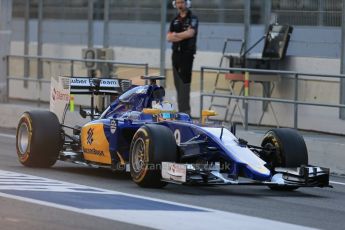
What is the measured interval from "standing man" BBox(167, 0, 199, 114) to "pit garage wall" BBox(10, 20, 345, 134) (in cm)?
58

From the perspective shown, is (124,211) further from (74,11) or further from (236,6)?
(74,11)

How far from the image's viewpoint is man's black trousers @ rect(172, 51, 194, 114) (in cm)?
1858

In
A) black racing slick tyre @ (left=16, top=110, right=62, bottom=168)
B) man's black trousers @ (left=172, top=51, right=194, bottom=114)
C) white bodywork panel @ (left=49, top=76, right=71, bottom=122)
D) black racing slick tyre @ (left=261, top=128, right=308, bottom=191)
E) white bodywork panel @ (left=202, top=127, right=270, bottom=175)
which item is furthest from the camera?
man's black trousers @ (left=172, top=51, right=194, bottom=114)

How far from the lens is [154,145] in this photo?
474 inches

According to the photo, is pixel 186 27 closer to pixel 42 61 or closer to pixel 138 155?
pixel 42 61

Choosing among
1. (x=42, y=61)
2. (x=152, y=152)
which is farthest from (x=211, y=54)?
(x=152, y=152)

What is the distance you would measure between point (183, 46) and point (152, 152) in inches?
264

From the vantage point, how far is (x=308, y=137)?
16.3 metres

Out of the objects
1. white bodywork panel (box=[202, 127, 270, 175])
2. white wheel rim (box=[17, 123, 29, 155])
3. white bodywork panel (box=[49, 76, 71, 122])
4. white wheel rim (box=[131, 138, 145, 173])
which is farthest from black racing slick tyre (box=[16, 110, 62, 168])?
white bodywork panel (box=[202, 127, 270, 175])

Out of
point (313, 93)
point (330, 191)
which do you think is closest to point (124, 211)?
point (330, 191)

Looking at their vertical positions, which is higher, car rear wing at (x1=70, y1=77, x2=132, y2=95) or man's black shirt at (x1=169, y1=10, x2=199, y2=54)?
man's black shirt at (x1=169, y1=10, x2=199, y2=54)

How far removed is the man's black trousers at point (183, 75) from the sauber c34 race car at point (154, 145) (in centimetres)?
369

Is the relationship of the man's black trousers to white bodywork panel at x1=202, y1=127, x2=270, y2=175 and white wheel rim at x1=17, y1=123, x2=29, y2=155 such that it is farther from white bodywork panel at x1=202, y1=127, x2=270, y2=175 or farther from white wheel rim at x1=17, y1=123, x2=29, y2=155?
white bodywork panel at x1=202, y1=127, x2=270, y2=175

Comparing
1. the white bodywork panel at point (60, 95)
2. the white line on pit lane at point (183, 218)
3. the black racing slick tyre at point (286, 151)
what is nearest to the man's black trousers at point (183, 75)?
the white bodywork panel at point (60, 95)
